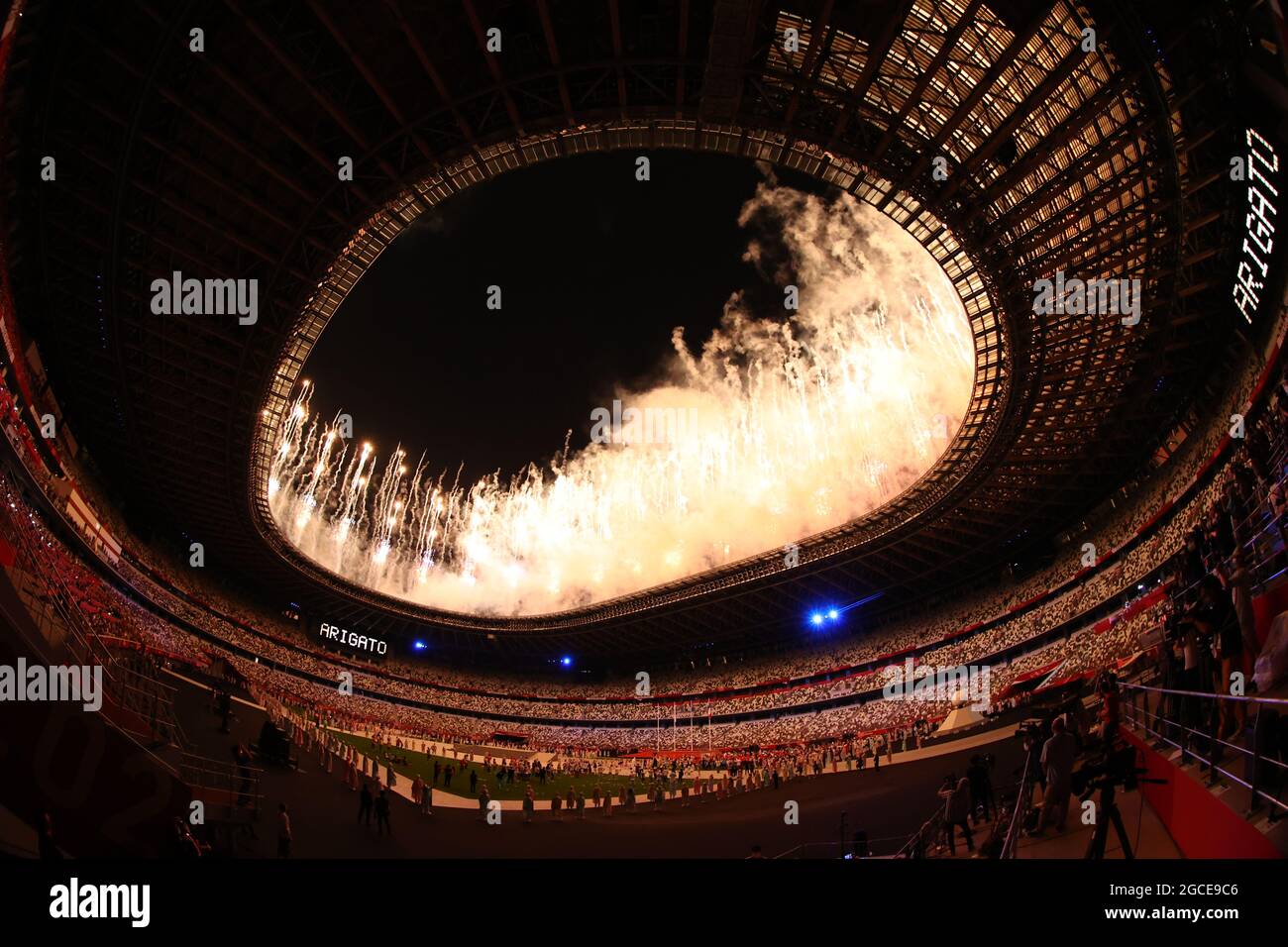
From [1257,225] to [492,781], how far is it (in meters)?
38.5

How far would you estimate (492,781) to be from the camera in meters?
34.1

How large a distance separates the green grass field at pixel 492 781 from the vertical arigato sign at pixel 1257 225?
3036 centimetres

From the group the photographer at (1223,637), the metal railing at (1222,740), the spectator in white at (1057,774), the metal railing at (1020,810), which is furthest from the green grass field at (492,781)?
the photographer at (1223,637)

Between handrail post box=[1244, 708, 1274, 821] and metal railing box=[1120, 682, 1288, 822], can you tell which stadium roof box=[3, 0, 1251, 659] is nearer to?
metal railing box=[1120, 682, 1288, 822]

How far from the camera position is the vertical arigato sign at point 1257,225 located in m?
20.7

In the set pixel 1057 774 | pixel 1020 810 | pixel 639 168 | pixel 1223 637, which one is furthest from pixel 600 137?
pixel 1020 810

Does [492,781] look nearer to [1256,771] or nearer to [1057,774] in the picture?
[1057,774]

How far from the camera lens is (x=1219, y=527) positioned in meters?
11.2

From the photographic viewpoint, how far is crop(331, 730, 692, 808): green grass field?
99.9 feet

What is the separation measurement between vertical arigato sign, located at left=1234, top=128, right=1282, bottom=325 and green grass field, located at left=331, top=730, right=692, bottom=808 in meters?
30.4

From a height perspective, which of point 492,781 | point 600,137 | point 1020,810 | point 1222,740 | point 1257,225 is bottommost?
point 492,781

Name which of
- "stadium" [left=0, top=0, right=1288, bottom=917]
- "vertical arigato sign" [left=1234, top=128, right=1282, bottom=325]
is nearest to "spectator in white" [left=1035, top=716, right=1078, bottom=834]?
"stadium" [left=0, top=0, right=1288, bottom=917]
